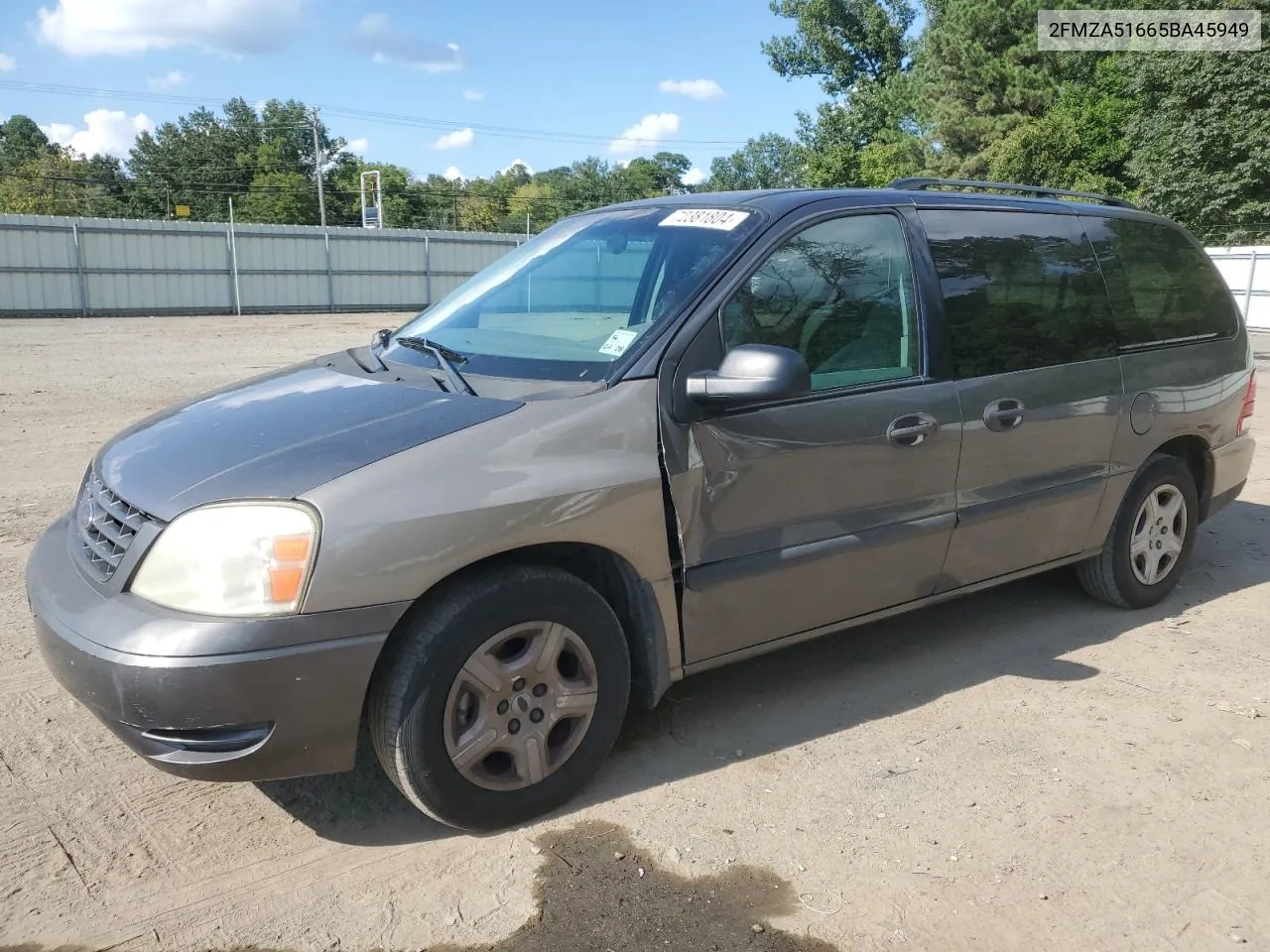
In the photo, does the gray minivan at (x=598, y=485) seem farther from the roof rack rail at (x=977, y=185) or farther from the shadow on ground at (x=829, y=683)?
the shadow on ground at (x=829, y=683)

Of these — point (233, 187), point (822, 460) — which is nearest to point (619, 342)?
point (822, 460)

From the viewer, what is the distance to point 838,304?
143 inches

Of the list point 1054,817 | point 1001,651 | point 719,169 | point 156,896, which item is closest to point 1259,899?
point 1054,817

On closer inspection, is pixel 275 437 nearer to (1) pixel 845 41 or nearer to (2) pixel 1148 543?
(2) pixel 1148 543

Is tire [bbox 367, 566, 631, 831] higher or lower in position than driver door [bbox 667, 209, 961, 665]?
lower

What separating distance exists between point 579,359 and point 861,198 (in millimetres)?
1285

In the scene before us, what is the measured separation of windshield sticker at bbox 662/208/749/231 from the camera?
11.6 feet

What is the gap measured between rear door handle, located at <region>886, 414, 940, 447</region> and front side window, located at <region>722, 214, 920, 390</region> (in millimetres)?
162

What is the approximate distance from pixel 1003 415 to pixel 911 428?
0.50 metres

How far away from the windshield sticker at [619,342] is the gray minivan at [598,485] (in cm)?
1

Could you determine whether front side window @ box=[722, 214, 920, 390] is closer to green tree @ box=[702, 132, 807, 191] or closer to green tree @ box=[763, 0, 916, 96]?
green tree @ box=[763, 0, 916, 96]

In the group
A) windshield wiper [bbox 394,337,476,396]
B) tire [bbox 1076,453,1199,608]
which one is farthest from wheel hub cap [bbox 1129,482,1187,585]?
windshield wiper [bbox 394,337,476,396]

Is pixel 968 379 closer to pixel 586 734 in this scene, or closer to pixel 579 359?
pixel 579 359

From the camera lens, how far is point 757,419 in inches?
129
